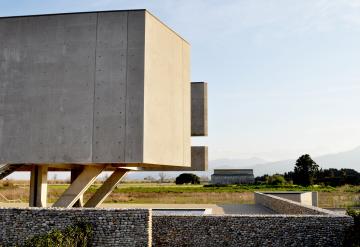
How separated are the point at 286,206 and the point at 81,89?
10.4m

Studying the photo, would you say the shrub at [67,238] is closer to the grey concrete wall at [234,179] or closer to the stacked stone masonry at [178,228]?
the stacked stone masonry at [178,228]

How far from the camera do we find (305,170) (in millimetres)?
55000

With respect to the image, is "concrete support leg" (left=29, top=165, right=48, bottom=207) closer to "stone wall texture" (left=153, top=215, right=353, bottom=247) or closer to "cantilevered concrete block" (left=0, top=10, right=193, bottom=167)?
"cantilevered concrete block" (left=0, top=10, right=193, bottom=167)

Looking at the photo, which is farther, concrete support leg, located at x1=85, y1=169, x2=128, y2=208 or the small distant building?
the small distant building

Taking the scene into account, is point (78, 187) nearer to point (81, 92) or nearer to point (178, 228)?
point (81, 92)

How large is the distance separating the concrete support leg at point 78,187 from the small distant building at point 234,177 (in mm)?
51480

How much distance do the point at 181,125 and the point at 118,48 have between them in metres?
4.28

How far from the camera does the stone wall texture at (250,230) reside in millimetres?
12617

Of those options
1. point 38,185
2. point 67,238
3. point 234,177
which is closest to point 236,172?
point 234,177

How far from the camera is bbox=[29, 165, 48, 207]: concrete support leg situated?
17562 mm

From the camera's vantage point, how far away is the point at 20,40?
1549 cm

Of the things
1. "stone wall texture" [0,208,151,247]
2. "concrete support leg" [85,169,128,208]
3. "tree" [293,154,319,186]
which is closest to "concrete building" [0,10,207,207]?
"stone wall texture" [0,208,151,247]

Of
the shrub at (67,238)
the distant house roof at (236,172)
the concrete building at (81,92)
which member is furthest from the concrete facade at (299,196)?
the distant house roof at (236,172)

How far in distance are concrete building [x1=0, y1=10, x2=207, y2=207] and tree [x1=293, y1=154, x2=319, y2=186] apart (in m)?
42.4
